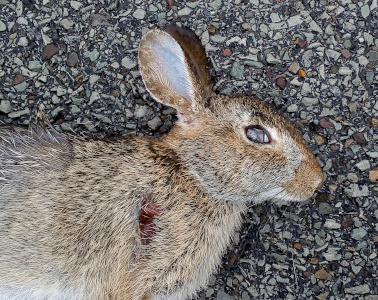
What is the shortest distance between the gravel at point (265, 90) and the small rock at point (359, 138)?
1cm

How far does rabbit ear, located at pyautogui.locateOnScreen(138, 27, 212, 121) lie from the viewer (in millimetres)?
3236

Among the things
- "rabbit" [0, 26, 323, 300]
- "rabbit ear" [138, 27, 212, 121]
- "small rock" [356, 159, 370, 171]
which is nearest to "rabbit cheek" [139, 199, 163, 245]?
"rabbit" [0, 26, 323, 300]

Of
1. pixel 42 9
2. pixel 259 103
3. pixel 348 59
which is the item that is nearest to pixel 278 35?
pixel 348 59

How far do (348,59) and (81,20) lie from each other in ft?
6.79

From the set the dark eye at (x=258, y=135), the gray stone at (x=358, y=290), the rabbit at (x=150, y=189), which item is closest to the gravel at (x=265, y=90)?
the gray stone at (x=358, y=290)

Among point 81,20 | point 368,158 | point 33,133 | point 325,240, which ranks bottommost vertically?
point 325,240

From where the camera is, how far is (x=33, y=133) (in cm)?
360

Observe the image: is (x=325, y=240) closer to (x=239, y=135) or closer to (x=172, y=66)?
(x=239, y=135)

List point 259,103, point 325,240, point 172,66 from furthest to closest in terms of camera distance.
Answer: point 325,240 < point 259,103 < point 172,66

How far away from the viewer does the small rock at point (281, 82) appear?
4.03 metres

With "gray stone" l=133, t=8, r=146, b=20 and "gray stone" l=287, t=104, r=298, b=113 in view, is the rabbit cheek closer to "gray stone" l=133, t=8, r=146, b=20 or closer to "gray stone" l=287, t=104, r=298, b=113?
"gray stone" l=287, t=104, r=298, b=113

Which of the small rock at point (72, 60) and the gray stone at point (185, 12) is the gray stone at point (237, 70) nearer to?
the gray stone at point (185, 12)

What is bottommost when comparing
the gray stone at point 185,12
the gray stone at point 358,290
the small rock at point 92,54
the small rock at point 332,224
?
the gray stone at point 358,290

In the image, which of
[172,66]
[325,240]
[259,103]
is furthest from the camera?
[325,240]
